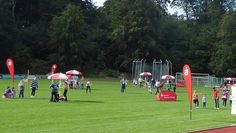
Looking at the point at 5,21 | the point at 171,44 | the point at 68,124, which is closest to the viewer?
the point at 68,124

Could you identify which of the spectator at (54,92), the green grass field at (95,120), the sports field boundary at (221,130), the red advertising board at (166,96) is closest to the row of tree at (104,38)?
the red advertising board at (166,96)

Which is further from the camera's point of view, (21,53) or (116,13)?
(116,13)

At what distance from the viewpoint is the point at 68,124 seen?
71.9 ft

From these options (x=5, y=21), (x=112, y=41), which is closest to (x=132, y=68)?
(x=112, y=41)

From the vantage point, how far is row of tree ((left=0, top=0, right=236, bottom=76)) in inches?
3703

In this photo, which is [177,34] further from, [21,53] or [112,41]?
[21,53]

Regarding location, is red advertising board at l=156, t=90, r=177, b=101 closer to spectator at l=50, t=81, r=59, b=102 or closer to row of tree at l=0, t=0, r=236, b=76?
spectator at l=50, t=81, r=59, b=102

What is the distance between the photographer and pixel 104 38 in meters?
105

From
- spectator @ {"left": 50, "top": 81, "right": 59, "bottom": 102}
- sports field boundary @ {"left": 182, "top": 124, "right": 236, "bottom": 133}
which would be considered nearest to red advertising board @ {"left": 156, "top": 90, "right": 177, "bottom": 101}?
spectator @ {"left": 50, "top": 81, "right": 59, "bottom": 102}

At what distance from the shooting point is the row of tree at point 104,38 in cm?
9406

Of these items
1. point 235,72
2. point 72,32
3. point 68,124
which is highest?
point 72,32

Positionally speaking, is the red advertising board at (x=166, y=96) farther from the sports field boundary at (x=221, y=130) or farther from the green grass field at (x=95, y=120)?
the sports field boundary at (x=221, y=130)

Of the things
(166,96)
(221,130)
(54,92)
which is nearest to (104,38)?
(166,96)

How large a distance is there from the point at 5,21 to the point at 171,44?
37.0 meters
